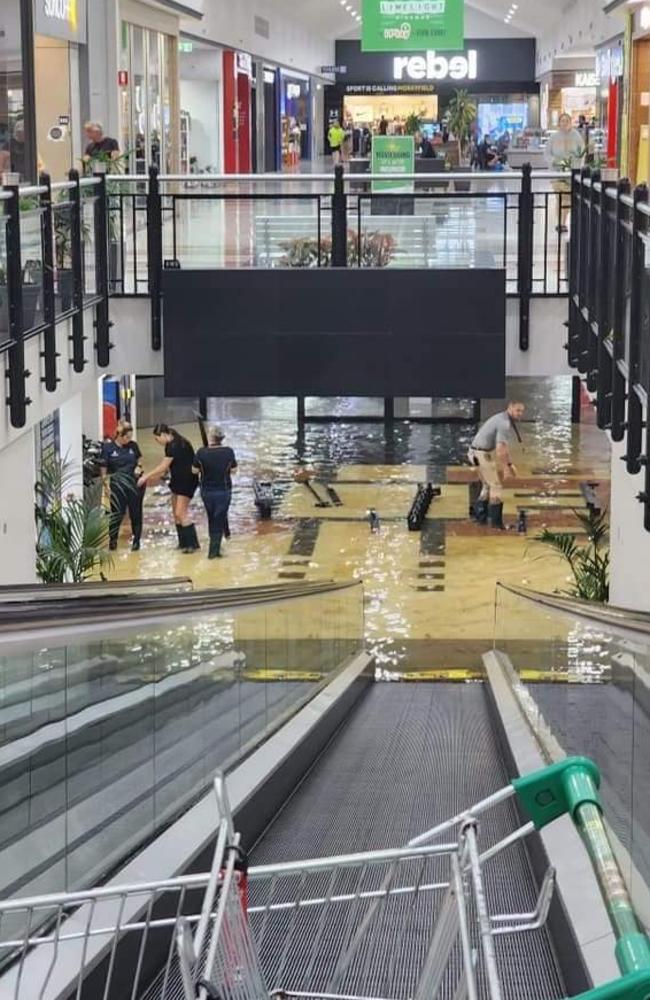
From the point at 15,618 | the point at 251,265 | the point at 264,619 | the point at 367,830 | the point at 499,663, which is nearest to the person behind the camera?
the point at 15,618

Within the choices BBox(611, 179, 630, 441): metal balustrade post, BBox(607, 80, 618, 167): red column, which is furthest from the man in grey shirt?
BBox(607, 80, 618, 167): red column

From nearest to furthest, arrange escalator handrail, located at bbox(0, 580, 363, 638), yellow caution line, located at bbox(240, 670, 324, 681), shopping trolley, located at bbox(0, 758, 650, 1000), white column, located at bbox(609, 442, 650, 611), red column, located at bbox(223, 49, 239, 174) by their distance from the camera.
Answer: shopping trolley, located at bbox(0, 758, 650, 1000) → escalator handrail, located at bbox(0, 580, 363, 638) → yellow caution line, located at bbox(240, 670, 324, 681) → white column, located at bbox(609, 442, 650, 611) → red column, located at bbox(223, 49, 239, 174)

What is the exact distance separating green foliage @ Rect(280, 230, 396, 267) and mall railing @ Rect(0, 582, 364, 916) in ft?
32.0

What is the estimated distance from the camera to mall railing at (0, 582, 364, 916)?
4.18m

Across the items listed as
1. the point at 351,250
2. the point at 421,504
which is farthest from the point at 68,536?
the point at 421,504

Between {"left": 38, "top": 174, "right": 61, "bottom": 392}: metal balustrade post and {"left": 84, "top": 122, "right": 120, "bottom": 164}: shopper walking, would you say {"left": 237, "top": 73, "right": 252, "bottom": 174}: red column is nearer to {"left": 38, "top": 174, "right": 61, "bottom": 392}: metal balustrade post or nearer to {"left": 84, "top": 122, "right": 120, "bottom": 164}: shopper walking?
{"left": 84, "top": 122, "right": 120, "bottom": 164}: shopper walking

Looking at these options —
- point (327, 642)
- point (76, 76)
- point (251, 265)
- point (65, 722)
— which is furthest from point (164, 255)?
point (65, 722)

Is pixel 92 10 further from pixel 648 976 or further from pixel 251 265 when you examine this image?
pixel 648 976

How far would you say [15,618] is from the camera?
14.1 ft

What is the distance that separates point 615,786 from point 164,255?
13.2 m

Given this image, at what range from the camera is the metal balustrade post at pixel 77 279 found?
15.0 metres

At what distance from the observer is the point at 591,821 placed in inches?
88.0

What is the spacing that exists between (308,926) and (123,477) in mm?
14265

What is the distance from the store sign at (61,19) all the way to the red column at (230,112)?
50.7 feet
